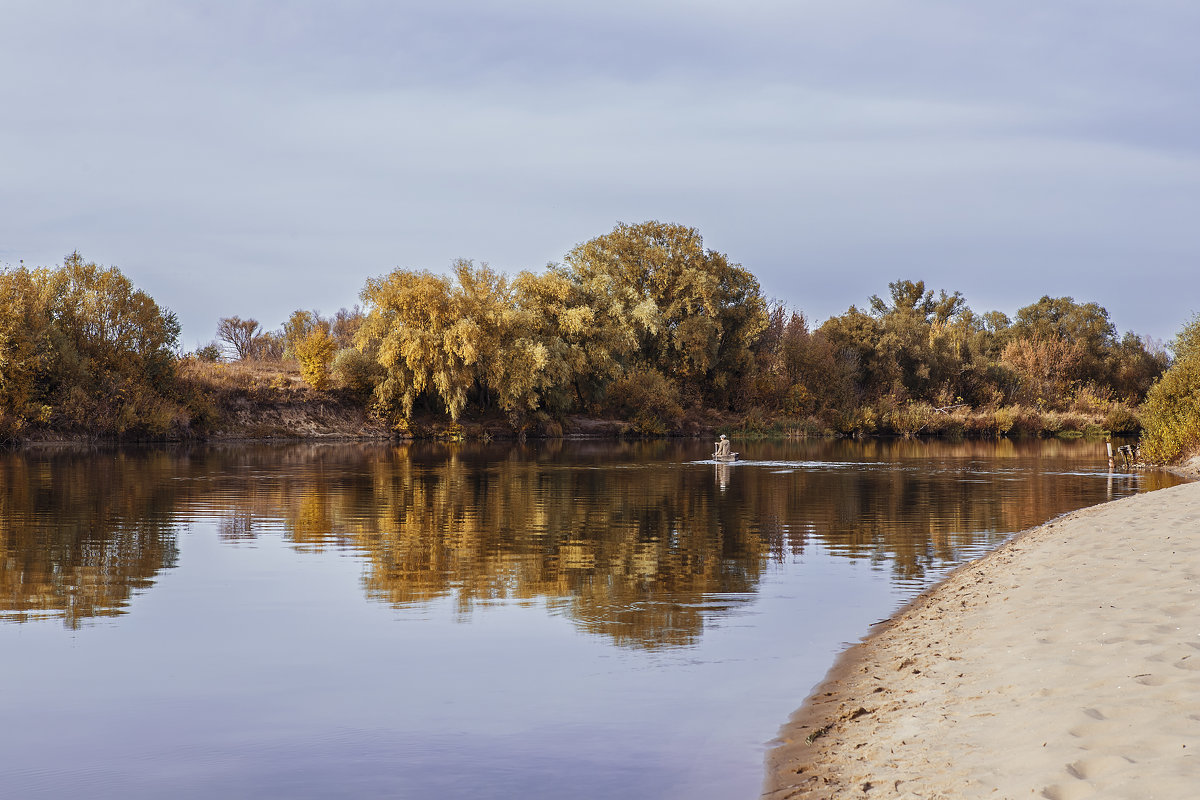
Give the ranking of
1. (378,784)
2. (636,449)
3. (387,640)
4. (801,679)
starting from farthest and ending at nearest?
(636,449) → (387,640) → (801,679) → (378,784)

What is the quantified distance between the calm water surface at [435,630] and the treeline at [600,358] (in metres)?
29.9

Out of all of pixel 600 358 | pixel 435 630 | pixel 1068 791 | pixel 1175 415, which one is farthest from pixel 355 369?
pixel 1068 791

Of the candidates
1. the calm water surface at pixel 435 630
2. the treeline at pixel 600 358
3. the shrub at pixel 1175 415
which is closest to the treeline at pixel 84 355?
the treeline at pixel 600 358

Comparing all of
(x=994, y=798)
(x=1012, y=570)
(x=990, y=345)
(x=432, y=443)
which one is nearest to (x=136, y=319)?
(x=432, y=443)

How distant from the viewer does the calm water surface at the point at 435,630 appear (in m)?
7.47

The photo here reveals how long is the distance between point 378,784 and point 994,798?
3.91 meters

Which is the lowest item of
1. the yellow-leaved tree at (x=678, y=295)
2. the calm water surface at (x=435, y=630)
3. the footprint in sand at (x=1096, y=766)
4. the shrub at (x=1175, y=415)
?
the calm water surface at (x=435, y=630)

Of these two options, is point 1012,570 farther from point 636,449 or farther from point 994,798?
point 636,449

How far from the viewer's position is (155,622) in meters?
12.0

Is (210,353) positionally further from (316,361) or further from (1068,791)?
(1068,791)

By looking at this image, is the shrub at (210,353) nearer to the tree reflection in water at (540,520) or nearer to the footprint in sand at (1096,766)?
the tree reflection in water at (540,520)

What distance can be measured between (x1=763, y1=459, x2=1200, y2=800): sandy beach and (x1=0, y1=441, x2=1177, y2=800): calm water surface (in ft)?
1.83

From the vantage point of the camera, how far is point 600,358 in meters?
67.8

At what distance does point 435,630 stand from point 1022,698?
6341mm
